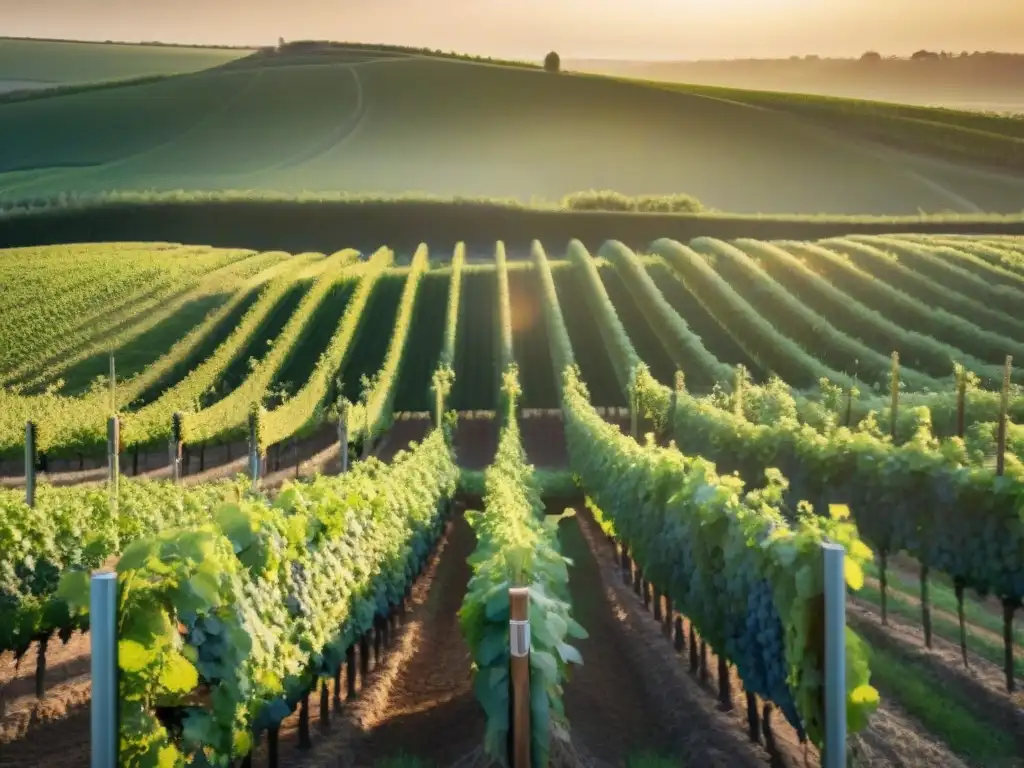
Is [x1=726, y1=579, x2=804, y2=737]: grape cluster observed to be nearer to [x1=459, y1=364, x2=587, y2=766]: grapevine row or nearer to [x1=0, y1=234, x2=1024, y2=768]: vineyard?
[x1=0, y1=234, x2=1024, y2=768]: vineyard

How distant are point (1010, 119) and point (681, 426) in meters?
52.3

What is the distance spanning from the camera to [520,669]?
5.71m

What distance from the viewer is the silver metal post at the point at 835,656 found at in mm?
5520

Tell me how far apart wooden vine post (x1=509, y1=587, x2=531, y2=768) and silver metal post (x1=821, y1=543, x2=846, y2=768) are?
1504 millimetres

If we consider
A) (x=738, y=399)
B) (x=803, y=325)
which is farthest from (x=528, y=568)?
(x=803, y=325)

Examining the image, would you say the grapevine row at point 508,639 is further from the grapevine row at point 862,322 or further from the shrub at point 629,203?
the shrub at point 629,203

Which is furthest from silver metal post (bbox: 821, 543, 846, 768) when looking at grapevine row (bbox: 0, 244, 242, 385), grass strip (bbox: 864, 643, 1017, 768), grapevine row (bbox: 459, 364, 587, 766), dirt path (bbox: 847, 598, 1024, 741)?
grapevine row (bbox: 0, 244, 242, 385)

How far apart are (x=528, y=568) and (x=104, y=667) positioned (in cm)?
294

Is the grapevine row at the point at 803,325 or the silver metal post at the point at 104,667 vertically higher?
the silver metal post at the point at 104,667

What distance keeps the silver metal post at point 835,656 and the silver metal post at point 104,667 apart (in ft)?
11.1

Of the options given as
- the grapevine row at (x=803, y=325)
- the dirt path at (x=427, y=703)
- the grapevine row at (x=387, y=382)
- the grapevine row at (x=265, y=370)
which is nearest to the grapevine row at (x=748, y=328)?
the grapevine row at (x=803, y=325)

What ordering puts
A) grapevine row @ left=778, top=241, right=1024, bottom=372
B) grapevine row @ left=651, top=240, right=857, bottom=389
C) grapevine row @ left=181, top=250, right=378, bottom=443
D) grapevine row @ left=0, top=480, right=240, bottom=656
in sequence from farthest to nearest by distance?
grapevine row @ left=651, top=240, right=857, bottom=389, grapevine row @ left=778, top=241, right=1024, bottom=372, grapevine row @ left=181, top=250, right=378, bottom=443, grapevine row @ left=0, top=480, right=240, bottom=656

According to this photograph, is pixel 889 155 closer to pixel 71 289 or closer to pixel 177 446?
pixel 71 289

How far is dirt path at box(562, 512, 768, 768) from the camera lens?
8945mm
